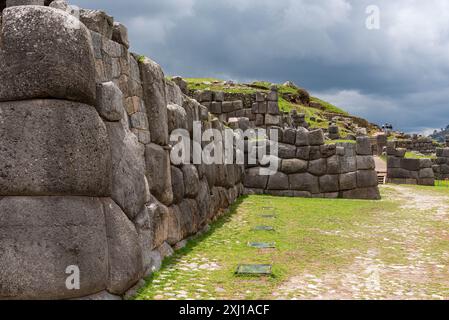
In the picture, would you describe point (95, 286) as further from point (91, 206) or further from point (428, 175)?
point (428, 175)

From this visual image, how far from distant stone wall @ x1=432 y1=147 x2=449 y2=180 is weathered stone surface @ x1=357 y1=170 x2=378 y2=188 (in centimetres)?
1317

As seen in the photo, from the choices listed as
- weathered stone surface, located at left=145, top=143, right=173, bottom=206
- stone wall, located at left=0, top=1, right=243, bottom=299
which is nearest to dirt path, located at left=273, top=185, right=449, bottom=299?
stone wall, located at left=0, top=1, right=243, bottom=299

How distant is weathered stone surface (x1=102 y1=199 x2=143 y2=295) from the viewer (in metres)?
4.17

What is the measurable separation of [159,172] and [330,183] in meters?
11.3

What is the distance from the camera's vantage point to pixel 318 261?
6.55 metres

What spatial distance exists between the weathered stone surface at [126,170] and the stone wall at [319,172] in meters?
11.7

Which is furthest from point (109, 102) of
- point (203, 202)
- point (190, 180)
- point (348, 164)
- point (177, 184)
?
point (348, 164)

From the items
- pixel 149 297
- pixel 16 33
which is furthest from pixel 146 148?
pixel 16 33

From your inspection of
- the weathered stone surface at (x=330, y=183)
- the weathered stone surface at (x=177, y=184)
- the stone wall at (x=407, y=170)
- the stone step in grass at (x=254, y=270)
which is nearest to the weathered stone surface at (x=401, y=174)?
the stone wall at (x=407, y=170)

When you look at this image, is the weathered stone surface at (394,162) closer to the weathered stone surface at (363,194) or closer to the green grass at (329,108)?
the weathered stone surface at (363,194)

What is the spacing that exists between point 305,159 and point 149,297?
12.7m

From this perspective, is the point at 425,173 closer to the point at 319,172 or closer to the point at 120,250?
the point at 319,172

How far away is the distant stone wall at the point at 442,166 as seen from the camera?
27.4 meters

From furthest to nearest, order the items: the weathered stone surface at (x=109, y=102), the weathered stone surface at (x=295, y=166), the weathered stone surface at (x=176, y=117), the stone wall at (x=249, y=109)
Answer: the stone wall at (x=249, y=109)
the weathered stone surface at (x=295, y=166)
the weathered stone surface at (x=176, y=117)
the weathered stone surface at (x=109, y=102)
